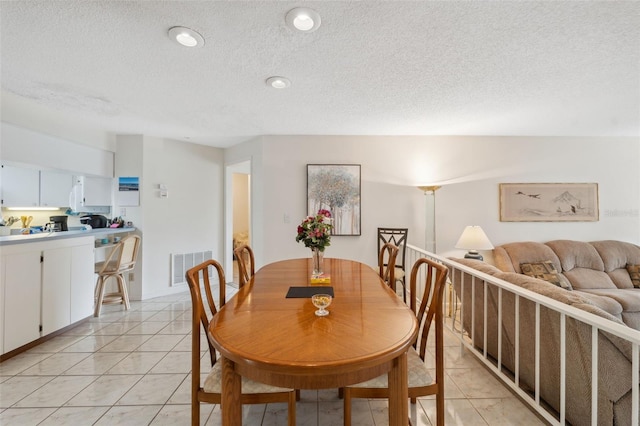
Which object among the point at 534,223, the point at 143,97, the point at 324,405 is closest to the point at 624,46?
the point at 534,223

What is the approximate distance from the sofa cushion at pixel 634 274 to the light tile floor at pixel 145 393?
2.81m

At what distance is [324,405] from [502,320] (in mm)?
1320

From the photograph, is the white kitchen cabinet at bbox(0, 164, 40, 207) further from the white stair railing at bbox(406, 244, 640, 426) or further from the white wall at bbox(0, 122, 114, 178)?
the white stair railing at bbox(406, 244, 640, 426)

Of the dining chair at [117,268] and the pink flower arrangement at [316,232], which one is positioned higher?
the pink flower arrangement at [316,232]

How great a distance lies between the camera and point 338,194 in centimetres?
360

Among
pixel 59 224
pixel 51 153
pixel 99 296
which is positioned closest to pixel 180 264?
pixel 99 296

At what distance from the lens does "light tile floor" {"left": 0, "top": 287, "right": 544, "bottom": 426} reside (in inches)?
57.9

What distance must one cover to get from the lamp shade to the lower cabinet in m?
4.36

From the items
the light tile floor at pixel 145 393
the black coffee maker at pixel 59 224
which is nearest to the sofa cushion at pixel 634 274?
the light tile floor at pixel 145 393

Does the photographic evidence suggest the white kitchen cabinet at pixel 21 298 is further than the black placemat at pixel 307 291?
Yes

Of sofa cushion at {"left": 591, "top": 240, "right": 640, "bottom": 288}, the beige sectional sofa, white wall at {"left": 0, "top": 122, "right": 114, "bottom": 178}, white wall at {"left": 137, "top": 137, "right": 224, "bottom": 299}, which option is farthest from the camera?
white wall at {"left": 137, "top": 137, "right": 224, "bottom": 299}

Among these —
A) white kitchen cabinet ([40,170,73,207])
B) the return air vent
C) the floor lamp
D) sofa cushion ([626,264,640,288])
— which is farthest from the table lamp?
white kitchen cabinet ([40,170,73,207])

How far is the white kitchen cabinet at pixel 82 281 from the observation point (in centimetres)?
254

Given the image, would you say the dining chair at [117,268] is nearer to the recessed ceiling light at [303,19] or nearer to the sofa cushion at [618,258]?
the recessed ceiling light at [303,19]
